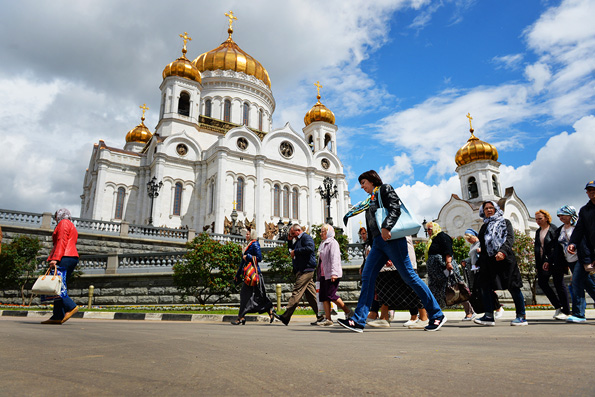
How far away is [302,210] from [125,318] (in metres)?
26.8

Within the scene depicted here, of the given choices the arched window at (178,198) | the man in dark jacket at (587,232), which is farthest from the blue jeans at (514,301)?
the arched window at (178,198)

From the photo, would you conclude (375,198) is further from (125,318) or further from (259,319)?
(125,318)

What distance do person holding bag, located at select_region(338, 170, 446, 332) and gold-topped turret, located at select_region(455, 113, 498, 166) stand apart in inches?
1491

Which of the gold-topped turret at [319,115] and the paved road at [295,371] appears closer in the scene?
the paved road at [295,371]

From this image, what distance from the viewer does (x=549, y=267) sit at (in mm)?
6098

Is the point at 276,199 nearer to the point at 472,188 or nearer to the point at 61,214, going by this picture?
the point at 472,188

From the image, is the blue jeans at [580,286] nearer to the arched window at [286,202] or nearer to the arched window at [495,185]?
the arched window at [286,202]

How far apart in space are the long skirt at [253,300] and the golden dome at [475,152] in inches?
1456

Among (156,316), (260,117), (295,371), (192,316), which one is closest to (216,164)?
(260,117)

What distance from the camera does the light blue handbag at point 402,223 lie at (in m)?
4.40

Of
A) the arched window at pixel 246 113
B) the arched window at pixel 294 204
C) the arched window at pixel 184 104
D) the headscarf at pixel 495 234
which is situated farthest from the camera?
the arched window at pixel 246 113

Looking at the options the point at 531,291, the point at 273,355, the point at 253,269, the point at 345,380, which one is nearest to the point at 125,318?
the point at 253,269

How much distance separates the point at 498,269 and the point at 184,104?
36.3m

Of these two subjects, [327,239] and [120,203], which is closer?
[327,239]
